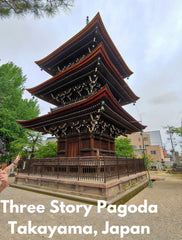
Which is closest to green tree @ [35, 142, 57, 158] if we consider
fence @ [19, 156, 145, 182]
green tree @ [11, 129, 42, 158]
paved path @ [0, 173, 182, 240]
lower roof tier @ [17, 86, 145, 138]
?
green tree @ [11, 129, 42, 158]

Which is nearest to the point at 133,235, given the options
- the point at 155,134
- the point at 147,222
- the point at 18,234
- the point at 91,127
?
the point at 147,222

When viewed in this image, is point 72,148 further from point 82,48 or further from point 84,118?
point 82,48

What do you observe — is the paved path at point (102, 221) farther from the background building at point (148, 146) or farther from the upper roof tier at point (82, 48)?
the background building at point (148, 146)

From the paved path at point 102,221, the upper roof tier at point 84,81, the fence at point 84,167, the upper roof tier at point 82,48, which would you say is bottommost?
the paved path at point 102,221

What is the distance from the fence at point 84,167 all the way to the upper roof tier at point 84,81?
4623 mm

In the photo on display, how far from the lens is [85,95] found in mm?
9297

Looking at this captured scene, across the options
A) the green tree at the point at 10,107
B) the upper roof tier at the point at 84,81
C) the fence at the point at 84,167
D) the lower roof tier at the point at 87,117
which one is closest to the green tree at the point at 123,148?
the lower roof tier at the point at 87,117

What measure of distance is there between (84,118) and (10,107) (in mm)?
15787

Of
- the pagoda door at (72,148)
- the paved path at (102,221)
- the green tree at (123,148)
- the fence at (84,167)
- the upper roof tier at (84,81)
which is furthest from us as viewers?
the green tree at (123,148)

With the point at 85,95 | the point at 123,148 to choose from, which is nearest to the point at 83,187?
the point at 85,95

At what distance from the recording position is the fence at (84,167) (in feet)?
17.8

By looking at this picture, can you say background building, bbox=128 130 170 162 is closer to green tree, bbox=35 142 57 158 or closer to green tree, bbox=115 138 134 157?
green tree, bbox=115 138 134 157

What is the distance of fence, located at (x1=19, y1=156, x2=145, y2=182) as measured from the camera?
17.8 ft

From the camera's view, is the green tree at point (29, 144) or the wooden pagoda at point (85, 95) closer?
the wooden pagoda at point (85, 95)
